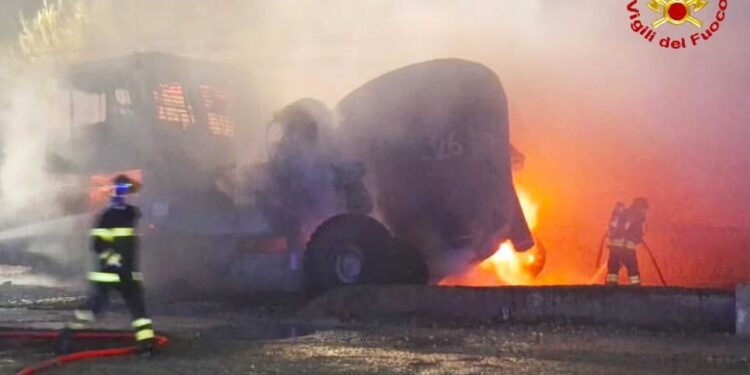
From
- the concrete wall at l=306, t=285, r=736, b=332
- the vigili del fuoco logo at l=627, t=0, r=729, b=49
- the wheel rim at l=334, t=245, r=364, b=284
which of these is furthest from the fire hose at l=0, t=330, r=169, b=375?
the vigili del fuoco logo at l=627, t=0, r=729, b=49

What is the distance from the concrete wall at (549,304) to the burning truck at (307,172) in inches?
28.4

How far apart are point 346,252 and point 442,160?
4.58ft

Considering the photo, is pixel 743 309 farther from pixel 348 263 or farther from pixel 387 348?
pixel 348 263

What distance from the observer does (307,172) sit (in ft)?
34.4

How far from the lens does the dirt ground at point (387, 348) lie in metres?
6.26

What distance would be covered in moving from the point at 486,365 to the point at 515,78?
503cm

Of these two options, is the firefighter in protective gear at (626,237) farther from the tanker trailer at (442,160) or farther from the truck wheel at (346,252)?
the truck wheel at (346,252)

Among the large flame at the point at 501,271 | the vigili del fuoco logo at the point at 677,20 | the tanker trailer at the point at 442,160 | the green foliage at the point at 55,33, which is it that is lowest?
the large flame at the point at 501,271

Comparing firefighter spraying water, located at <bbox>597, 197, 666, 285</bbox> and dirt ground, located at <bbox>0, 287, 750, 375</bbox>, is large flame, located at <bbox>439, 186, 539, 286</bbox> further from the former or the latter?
dirt ground, located at <bbox>0, 287, 750, 375</bbox>

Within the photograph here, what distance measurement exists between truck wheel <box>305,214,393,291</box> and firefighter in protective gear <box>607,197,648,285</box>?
2.27m

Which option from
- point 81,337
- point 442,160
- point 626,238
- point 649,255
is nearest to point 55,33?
point 442,160

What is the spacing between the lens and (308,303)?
31.8 ft

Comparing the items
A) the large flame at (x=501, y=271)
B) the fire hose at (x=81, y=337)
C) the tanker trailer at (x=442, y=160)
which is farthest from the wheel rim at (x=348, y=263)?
the fire hose at (x=81, y=337)

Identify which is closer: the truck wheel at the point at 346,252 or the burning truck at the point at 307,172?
the burning truck at the point at 307,172
